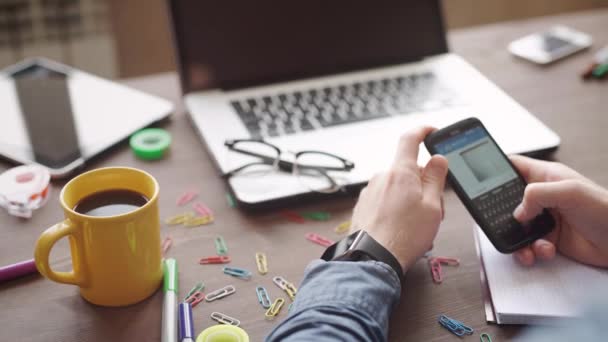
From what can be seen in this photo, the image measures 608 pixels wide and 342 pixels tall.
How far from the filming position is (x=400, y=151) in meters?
0.80

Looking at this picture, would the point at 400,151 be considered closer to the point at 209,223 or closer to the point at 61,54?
the point at 209,223

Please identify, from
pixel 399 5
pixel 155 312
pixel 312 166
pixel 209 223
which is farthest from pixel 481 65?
pixel 155 312

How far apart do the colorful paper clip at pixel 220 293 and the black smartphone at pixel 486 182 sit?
29 cm

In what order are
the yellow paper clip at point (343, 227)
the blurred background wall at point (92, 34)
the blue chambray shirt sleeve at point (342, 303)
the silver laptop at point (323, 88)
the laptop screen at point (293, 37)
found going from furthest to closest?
1. the blurred background wall at point (92, 34)
2. the laptop screen at point (293, 37)
3. the silver laptop at point (323, 88)
4. the yellow paper clip at point (343, 227)
5. the blue chambray shirt sleeve at point (342, 303)

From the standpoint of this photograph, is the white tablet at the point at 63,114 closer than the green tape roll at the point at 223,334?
No

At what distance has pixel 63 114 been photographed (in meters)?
1.02

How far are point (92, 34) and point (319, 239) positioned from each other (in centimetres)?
147

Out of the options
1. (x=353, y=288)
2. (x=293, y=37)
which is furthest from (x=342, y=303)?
(x=293, y=37)

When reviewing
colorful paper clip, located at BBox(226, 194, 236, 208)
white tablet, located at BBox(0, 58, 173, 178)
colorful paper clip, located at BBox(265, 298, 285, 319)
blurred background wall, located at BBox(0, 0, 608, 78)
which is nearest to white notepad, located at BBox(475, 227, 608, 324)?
colorful paper clip, located at BBox(265, 298, 285, 319)

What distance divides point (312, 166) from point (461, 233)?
0.22 metres

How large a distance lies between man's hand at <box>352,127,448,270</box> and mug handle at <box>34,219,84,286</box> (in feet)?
1.02

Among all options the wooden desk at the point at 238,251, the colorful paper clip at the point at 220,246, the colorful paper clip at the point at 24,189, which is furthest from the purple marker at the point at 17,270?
the colorful paper clip at the point at 220,246

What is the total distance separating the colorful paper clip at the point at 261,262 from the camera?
2.50ft

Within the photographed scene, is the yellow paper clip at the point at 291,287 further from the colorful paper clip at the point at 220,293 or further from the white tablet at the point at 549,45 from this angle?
the white tablet at the point at 549,45
